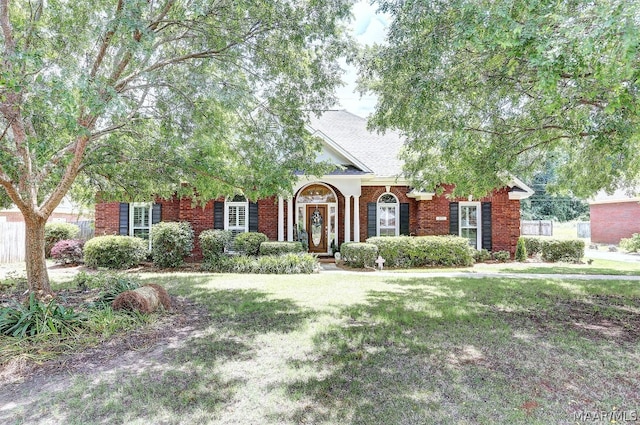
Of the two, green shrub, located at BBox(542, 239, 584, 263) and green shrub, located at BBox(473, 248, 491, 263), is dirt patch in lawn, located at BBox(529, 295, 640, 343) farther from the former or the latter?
green shrub, located at BBox(542, 239, 584, 263)

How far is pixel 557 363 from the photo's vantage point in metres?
4.50

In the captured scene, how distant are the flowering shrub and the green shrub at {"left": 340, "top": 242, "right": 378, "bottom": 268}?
10.7 m

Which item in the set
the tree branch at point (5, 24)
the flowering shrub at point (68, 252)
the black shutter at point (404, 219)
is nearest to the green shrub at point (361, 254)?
the black shutter at point (404, 219)

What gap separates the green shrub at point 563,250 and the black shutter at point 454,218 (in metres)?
4.19

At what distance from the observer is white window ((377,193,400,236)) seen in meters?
16.0

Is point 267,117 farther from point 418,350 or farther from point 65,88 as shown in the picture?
point 418,350

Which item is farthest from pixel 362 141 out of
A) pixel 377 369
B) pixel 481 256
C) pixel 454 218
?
pixel 377 369

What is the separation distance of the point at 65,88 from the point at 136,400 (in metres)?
3.74

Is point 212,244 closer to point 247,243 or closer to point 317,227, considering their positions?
point 247,243

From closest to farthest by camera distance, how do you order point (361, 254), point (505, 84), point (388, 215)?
1. point (505, 84)
2. point (361, 254)
3. point (388, 215)

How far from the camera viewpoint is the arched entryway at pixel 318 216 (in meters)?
16.0

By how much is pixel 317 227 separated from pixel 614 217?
2329 cm

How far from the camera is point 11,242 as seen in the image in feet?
49.8

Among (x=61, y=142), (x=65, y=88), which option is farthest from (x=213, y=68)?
(x=65, y=88)
